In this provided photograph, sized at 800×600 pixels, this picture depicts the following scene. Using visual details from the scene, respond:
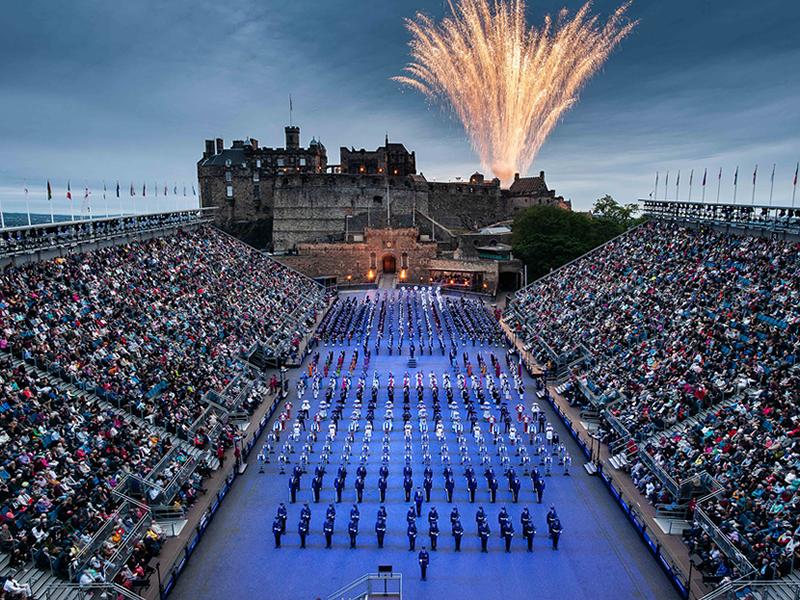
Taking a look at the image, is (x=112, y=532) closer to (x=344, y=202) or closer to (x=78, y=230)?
(x=78, y=230)

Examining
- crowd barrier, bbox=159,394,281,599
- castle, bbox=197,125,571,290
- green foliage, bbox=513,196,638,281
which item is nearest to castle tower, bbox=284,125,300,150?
castle, bbox=197,125,571,290

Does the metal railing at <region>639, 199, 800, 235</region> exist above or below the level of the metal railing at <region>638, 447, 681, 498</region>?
above

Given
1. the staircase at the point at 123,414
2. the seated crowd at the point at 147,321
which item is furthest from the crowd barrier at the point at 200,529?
the seated crowd at the point at 147,321

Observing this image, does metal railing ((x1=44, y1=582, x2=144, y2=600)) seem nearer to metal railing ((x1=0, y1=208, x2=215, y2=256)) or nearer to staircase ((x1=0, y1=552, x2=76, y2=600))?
staircase ((x1=0, y1=552, x2=76, y2=600))

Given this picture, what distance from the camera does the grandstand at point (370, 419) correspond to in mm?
14648

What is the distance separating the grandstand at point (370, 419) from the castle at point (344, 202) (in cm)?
2467

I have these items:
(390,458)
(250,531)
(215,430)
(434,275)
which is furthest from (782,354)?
(434,275)

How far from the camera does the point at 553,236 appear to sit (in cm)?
5778

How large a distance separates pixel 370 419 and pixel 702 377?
1276cm

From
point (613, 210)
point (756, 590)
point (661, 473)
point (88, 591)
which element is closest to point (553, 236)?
point (613, 210)

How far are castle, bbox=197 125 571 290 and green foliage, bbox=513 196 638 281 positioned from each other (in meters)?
3.79

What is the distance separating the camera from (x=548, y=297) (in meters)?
43.4

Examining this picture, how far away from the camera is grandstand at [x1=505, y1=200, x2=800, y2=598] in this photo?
1495 centimetres

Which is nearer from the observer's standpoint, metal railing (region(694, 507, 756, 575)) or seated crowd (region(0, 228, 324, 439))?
metal railing (region(694, 507, 756, 575))
